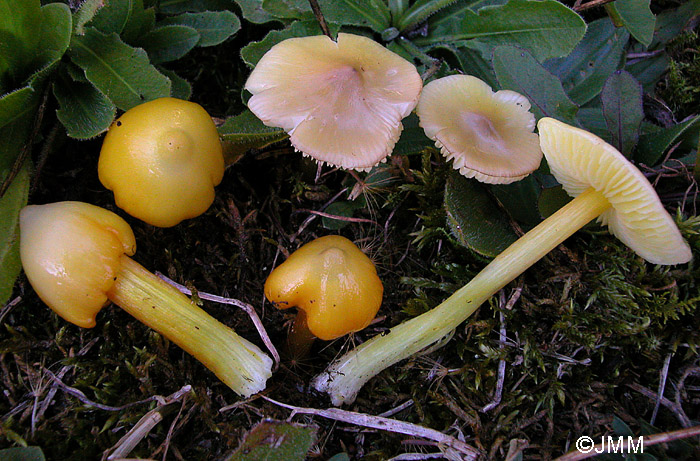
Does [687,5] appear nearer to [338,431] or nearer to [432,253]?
[432,253]

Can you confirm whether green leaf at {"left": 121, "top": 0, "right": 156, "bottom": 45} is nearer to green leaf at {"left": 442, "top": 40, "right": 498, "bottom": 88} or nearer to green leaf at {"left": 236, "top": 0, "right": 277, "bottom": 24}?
green leaf at {"left": 236, "top": 0, "right": 277, "bottom": 24}

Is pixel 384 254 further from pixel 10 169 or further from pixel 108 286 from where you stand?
pixel 10 169

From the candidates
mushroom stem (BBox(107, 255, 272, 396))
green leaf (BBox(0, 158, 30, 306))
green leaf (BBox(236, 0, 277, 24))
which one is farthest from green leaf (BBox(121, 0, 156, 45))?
mushroom stem (BBox(107, 255, 272, 396))

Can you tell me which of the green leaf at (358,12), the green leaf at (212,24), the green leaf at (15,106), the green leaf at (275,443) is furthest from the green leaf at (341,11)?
the green leaf at (275,443)

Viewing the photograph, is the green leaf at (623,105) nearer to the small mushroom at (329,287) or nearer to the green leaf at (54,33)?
the small mushroom at (329,287)

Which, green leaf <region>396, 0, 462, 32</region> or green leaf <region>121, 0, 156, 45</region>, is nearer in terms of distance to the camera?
green leaf <region>121, 0, 156, 45</region>

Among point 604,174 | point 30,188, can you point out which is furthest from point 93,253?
point 604,174

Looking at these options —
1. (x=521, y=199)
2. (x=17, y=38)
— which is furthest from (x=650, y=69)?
(x=17, y=38)
